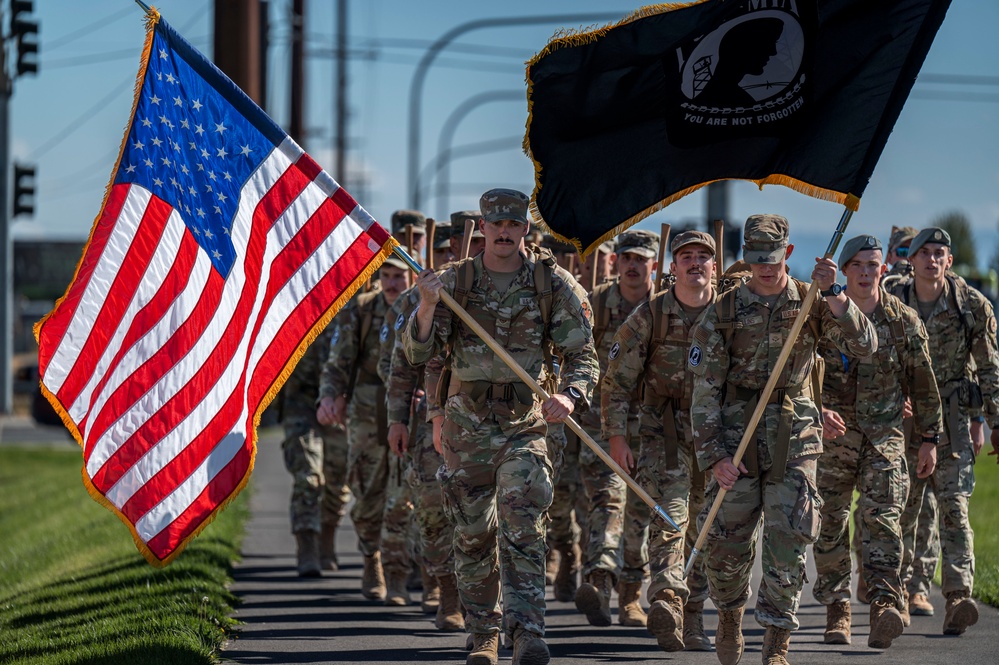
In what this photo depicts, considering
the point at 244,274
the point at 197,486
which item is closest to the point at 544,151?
the point at 244,274

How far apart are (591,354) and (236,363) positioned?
191 centimetres

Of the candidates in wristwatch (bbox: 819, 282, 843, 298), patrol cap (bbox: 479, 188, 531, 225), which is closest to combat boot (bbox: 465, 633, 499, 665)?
patrol cap (bbox: 479, 188, 531, 225)

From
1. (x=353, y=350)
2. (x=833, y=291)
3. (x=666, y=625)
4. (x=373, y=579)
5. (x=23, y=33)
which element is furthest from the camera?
(x=23, y=33)

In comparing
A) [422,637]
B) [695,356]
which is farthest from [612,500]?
[695,356]

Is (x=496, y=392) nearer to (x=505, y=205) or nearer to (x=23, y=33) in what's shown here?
(x=505, y=205)

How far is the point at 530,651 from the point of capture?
827 cm

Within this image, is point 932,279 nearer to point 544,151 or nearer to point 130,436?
point 544,151

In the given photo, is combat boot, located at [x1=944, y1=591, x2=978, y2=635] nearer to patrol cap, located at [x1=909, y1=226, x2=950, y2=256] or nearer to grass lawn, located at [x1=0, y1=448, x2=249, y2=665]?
patrol cap, located at [x1=909, y1=226, x2=950, y2=256]

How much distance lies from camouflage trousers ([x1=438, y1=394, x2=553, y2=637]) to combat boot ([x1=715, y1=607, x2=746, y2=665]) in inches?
40.6

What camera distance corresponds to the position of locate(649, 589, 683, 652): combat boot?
9328 mm

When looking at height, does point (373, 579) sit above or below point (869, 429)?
below

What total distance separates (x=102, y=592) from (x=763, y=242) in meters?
5.57

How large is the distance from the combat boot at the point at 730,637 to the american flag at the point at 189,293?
2.64 metres

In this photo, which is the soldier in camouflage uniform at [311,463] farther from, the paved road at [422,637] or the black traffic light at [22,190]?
the black traffic light at [22,190]
